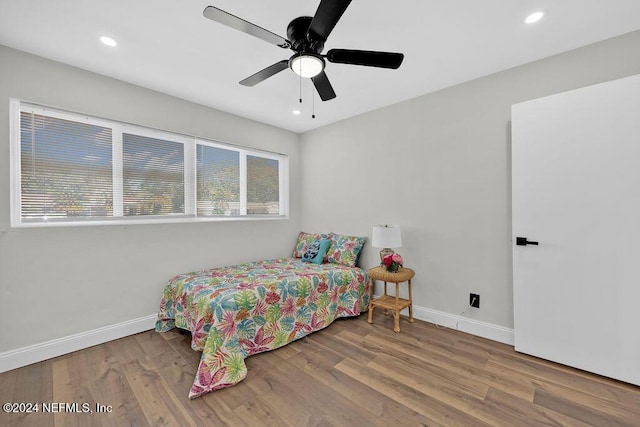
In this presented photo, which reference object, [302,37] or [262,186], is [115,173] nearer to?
[262,186]

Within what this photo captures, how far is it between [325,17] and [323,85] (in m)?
0.67

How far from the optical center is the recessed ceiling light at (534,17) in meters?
1.75

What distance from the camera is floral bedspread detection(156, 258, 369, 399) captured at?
77.1 inches

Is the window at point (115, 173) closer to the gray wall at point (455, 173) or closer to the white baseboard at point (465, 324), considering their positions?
the gray wall at point (455, 173)

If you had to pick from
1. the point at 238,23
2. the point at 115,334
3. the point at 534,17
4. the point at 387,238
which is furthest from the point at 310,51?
the point at 115,334

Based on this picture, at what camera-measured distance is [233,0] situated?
5.36 feet

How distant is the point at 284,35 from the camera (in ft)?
6.54

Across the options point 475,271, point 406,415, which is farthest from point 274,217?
point 406,415

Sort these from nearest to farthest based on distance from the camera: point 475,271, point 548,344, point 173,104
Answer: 1. point 548,344
2. point 475,271
3. point 173,104

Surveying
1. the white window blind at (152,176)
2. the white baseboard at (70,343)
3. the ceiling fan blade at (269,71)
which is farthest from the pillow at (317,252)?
the ceiling fan blade at (269,71)

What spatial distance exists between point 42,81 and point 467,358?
427cm

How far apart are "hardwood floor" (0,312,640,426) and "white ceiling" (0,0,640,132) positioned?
2.54 meters

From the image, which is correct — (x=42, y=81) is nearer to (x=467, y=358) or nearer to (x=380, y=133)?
(x=380, y=133)

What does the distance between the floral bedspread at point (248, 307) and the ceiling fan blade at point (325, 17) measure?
197 centimetres
